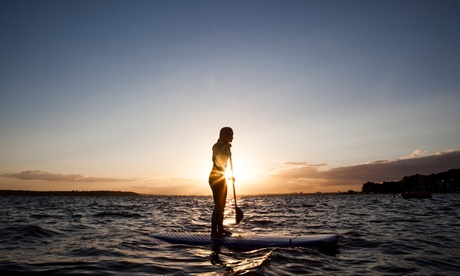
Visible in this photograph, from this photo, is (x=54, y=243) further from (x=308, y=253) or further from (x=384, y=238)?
(x=384, y=238)

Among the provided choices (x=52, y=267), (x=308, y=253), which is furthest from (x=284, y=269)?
(x=52, y=267)

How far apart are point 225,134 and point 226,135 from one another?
4 centimetres

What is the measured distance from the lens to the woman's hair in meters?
8.20

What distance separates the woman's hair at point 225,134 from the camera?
8195 millimetres

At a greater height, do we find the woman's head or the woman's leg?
the woman's head

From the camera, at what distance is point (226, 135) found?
8.20m

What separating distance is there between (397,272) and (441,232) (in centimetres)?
694

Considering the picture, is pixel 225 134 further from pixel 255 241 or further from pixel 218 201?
pixel 255 241

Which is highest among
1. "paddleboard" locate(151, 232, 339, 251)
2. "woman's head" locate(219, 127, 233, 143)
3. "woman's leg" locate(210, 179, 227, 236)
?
"woman's head" locate(219, 127, 233, 143)

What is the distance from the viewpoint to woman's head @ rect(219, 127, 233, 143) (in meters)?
8.20

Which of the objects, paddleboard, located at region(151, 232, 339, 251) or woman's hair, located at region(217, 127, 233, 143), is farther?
woman's hair, located at region(217, 127, 233, 143)

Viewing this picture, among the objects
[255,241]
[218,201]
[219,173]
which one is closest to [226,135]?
[219,173]

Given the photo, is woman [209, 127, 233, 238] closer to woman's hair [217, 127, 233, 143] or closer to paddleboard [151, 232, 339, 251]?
woman's hair [217, 127, 233, 143]

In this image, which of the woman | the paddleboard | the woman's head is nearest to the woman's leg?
the woman
